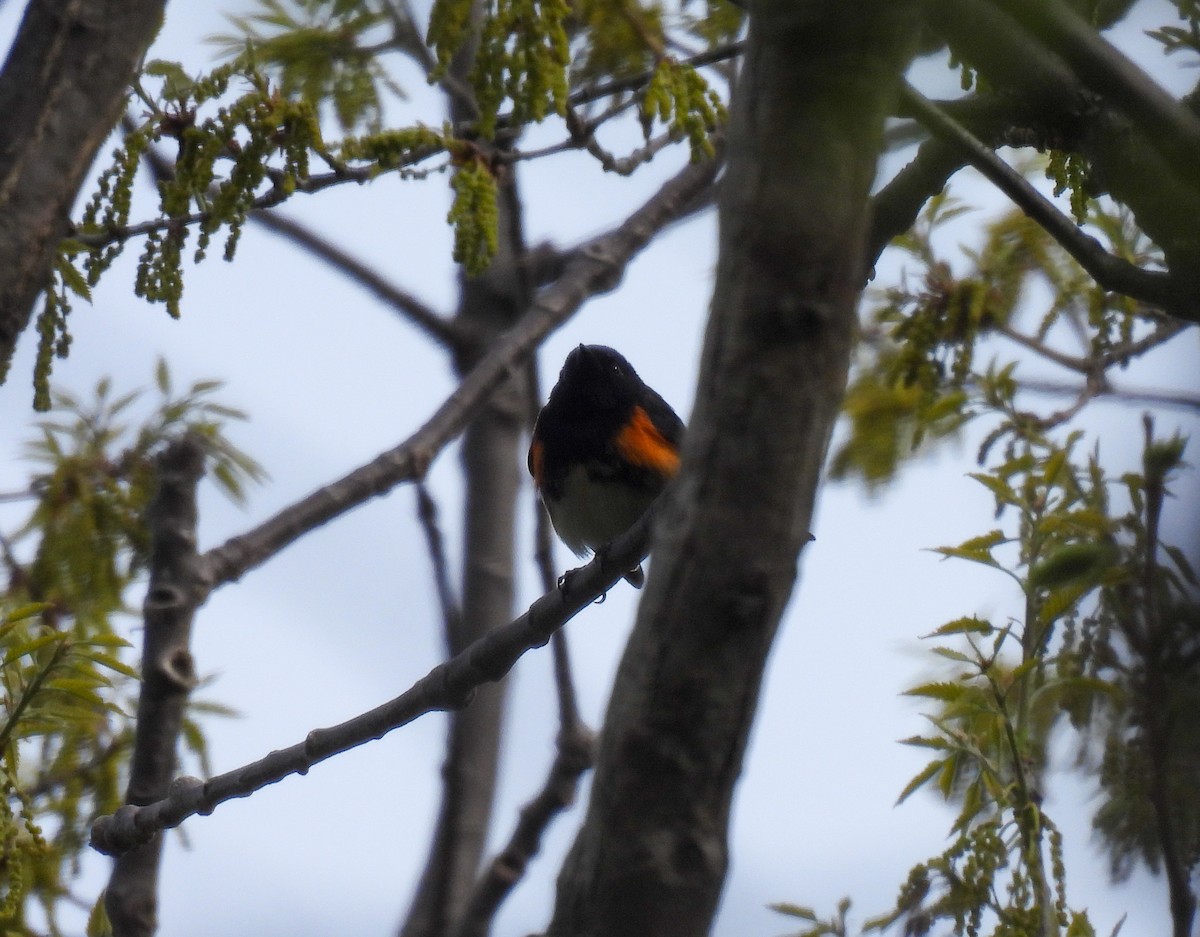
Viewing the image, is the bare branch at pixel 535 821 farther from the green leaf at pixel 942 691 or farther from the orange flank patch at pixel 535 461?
the green leaf at pixel 942 691

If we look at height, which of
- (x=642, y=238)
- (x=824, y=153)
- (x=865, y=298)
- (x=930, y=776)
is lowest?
(x=824, y=153)

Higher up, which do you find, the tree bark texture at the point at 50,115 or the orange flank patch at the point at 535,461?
the orange flank patch at the point at 535,461

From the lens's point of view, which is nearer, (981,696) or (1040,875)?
(1040,875)

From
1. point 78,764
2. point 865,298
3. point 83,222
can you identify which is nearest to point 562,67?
point 83,222

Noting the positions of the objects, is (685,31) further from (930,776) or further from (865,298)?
(930,776)

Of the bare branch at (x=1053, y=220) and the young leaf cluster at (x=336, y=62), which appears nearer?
the bare branch at (x=1053, y=220)

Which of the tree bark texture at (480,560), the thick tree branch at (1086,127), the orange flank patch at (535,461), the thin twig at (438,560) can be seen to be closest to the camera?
the thick tree branch at (1086,127)

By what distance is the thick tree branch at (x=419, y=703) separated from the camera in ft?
A: 8.14

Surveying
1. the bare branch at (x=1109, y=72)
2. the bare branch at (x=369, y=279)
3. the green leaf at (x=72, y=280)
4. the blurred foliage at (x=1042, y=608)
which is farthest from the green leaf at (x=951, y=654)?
the bare branch at (x=369, y=279)

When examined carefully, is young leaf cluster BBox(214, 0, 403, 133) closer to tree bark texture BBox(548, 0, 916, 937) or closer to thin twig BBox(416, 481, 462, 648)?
thin twig BBox(416, 481, 462, 648)

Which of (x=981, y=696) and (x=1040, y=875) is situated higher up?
(x=981, y=696)

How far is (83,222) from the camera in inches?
109

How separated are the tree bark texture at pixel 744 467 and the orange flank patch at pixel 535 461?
3.14 m

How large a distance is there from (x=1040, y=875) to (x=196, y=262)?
1.78m
